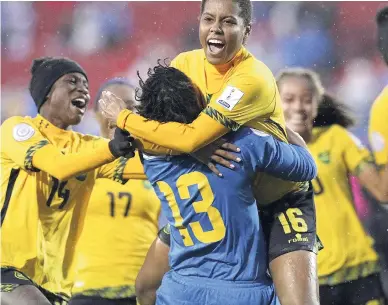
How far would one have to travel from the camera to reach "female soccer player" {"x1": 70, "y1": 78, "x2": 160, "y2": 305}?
5.50 metres

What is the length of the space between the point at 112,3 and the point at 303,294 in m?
4.70

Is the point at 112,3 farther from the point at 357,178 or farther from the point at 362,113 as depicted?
the point at 357,178

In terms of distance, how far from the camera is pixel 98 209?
18.4ft

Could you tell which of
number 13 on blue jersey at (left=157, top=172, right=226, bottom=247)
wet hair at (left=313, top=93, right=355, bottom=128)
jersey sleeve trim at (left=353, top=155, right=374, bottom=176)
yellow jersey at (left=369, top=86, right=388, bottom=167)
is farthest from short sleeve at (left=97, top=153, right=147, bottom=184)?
yellow jersey at (left=369, top=86, right=388, bottom=167)

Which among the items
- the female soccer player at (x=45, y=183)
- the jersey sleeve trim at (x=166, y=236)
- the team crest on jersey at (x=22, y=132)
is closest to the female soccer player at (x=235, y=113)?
the jersey sleeve trim at (x=166, y=236)

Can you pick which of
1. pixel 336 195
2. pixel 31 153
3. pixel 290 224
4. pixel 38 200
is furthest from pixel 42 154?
pixel 336 195

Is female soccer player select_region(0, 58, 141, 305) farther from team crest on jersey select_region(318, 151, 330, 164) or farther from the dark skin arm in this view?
team crest on jersey select_region(318, 151, 330, 164)

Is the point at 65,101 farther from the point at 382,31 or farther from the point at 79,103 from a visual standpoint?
the point at 382,31

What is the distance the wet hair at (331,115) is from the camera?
562 cm

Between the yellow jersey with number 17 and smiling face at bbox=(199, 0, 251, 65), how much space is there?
6.66ft

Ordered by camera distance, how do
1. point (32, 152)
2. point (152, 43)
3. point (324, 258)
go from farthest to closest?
point (152, 43) < point (324, 258) < point (32, 152)

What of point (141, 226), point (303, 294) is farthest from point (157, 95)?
point (141, 226)

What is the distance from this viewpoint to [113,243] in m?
5.55

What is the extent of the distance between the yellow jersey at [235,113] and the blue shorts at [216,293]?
42 cm
